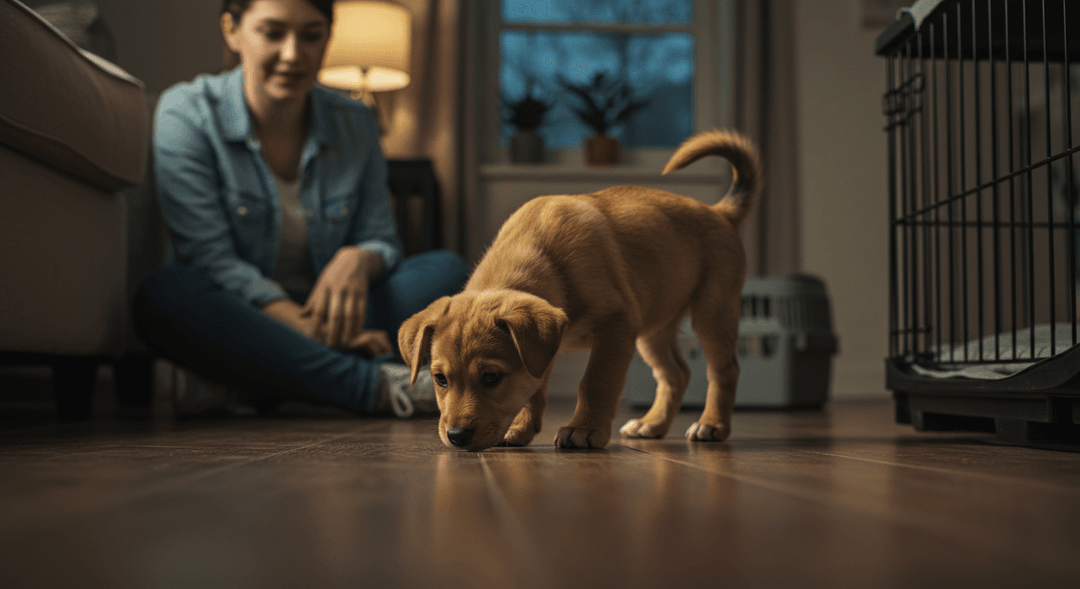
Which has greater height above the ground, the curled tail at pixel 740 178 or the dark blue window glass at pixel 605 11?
the dark blue window glass at pixel 605 11

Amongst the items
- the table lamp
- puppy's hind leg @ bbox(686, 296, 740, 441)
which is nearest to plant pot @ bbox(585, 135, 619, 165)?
the table lamp

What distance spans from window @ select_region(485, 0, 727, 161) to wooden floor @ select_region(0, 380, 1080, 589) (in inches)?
123

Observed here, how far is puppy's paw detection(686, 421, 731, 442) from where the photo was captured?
139 centimetres

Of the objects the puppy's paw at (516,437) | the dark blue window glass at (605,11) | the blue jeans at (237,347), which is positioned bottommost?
the puppy's paw at (516,437)

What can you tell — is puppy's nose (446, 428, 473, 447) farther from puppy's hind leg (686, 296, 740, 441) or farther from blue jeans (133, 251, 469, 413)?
blue jeans (133, 251, 469, 413)

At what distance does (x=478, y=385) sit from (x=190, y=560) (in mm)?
618

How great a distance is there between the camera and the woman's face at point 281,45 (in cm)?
203

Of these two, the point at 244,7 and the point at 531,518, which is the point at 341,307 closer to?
the point at 244,7

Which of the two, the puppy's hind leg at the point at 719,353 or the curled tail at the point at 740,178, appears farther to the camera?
the curled tail at the point at 740,178

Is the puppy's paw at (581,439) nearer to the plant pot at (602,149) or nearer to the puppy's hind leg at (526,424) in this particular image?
the puppy's hind leg at (526,424)

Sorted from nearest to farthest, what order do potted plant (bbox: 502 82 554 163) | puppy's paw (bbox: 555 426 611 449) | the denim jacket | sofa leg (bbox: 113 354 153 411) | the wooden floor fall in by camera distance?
the wooden floor < puppy's paw (bbox: 555 426 611 449) < the denim jacket < sofa leg (bbox: 113 354 153 411) < potted plant (bbox: 502 82 554 163)

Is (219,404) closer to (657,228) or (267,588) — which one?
(657,228)

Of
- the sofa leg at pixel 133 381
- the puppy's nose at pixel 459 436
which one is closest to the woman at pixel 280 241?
the sofa leg at pixel 133 381

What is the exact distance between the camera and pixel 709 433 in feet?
4.57
